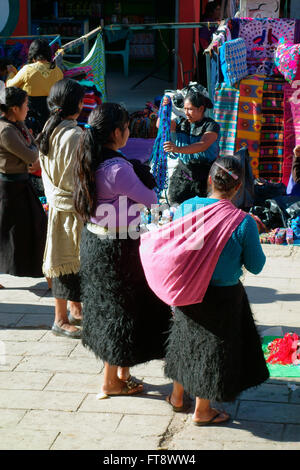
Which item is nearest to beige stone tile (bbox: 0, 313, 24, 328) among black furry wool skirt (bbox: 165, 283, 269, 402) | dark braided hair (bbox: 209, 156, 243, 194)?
black furry wool skirt (bbox: 165, 283, 269, 402)

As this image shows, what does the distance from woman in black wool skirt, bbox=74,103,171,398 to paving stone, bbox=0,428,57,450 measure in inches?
22.2

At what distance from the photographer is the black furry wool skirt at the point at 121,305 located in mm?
4191

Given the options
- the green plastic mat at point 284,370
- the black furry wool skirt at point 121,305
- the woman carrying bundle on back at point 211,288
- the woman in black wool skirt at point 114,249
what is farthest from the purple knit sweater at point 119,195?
the green plastic mat at point 284,370

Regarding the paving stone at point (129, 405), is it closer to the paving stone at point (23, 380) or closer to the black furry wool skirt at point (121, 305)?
the black furry wool skirt at point (121, 305)

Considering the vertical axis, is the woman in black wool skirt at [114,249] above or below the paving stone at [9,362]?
above

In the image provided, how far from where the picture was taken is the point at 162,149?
6996mm

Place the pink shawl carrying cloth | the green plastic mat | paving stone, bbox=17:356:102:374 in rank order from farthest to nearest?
paving stone, bbox=17:356:102:374, the green plastic mat, the pink shawl carrying cloth

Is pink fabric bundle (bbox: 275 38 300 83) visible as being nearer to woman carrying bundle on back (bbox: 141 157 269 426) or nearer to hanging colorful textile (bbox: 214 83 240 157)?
hanging colorful textile (bbox: 214 83 240 157)

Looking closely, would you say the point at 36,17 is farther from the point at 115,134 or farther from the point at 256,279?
the point at 115,134

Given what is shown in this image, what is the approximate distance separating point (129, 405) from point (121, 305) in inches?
24.3

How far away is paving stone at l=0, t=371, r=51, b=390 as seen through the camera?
4.60 m

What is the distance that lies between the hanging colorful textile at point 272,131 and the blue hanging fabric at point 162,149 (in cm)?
182

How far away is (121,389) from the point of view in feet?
14.6
